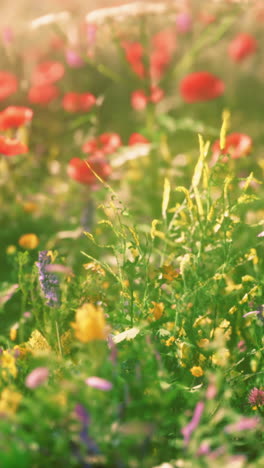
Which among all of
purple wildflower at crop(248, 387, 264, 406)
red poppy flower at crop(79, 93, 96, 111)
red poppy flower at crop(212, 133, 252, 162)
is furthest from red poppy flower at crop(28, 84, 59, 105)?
purple wildflower at crop(248, 387, 264, 406)

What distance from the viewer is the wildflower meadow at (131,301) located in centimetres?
82

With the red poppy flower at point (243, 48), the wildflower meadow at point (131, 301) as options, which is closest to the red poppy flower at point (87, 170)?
the wildflower meadow at point (131, 301)

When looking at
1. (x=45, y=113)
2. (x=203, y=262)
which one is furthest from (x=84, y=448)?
(x=45, y=113)

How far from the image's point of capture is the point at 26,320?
1.45m

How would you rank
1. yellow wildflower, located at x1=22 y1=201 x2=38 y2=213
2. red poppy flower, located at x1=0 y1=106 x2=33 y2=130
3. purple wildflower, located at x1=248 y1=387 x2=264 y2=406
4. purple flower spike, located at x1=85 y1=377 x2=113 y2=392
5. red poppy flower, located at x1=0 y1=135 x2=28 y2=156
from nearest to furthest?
purple flower spike, located at x1=85 y1=377 x2=113 y2=392 → purple wildflower, located at x1=248 y1=387 x2=264 y2=406 → red poppy flower, located at x1=0 y1=135 x2=28 y2=156 → red poppy flower, located at x1=0 y1=106 x2=33 y2=130 → yellow wildflower, located at x1=22 y1=201 x2=38 y2=213

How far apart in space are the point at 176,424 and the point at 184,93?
6.19 ft

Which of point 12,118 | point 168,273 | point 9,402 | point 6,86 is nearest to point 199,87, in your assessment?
point 6,86

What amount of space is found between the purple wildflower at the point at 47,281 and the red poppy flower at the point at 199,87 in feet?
5.40

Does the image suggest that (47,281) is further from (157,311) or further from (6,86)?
(6,86)

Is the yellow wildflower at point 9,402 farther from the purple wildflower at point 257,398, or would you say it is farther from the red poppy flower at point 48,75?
the red poppy flower at point 48,75

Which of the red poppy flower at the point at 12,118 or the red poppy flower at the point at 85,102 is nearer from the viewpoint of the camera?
the red poppy flower at the point at 12,118

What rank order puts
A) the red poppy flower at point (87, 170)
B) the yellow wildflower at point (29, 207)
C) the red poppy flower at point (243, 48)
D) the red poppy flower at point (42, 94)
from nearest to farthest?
1. the red poppy flower at point (87, 170)
2. the yellow wildflower at point (29, 207)
3. the red poppy flower at point (42, 94)
4. the red poppy flower at point (243, 48)

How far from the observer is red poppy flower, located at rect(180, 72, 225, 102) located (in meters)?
2.66

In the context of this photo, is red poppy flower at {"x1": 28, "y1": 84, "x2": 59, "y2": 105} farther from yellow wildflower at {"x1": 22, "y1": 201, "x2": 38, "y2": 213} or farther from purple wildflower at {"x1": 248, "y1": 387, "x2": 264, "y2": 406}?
purple wildflower at {"x1": 248, "y1": 387, "x2": 264, "y2": 406}
